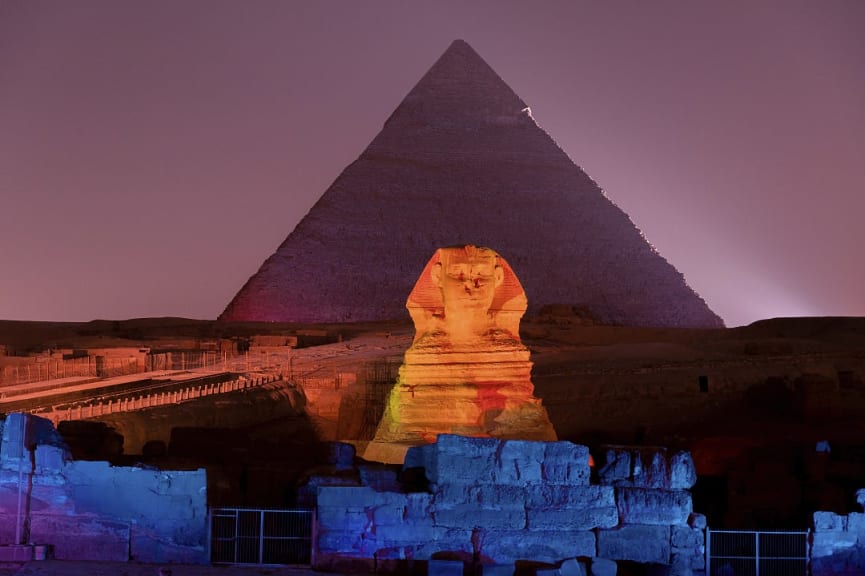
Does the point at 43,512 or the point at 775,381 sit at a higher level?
the point at 775,381

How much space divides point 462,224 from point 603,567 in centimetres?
8536

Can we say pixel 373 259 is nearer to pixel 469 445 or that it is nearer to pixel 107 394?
pixel 107 394

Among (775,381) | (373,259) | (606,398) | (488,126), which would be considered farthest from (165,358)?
(488,126)

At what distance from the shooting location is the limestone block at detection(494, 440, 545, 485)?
311 inches

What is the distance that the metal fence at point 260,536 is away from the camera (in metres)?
8.27

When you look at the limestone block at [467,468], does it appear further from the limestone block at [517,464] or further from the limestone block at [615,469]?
the limestone block at [615,469]

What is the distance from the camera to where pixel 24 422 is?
7.94m

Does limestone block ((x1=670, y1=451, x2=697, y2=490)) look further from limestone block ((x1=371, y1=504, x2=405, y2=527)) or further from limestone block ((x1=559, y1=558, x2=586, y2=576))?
limestone block ((x1=371, y1=504, x2=405, y2=527))

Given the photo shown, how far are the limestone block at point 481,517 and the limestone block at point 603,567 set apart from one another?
44 cm

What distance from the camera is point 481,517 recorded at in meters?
7.87

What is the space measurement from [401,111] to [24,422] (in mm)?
89541

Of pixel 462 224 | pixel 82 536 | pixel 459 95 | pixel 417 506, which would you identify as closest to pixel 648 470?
pixel 417 506

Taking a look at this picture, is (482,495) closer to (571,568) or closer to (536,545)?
(536,545)

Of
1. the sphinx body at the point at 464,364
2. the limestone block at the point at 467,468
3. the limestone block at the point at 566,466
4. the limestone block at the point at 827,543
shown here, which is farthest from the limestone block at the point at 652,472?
the sphinx body at the point at 464,364
